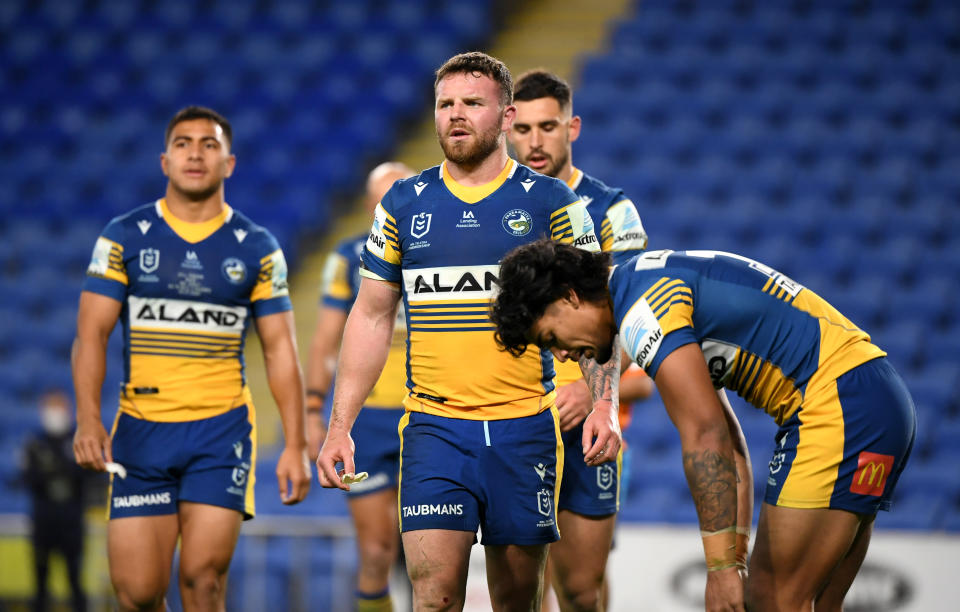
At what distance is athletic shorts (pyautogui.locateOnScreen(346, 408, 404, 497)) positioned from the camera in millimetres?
6684

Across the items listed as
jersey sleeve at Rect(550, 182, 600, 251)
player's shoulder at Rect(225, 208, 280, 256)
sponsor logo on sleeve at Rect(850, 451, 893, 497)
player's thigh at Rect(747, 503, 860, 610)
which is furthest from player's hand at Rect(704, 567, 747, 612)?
player's shoulder at Rect(225, 208, 280, 256)

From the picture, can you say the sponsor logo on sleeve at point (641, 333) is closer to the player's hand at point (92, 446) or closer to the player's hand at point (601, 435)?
the player's hand at point (601, 435)

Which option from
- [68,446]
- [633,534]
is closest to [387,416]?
[633,534]

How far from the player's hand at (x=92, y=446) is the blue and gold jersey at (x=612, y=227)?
7.16 feet

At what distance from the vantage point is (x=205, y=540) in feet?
17.5

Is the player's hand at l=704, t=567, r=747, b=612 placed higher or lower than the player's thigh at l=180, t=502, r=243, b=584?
lower

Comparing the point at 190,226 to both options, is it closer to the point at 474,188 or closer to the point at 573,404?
the point at 474,188

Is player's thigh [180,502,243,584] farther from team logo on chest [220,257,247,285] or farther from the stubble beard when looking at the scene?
the stubble beard

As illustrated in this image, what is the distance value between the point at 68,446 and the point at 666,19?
9101mm

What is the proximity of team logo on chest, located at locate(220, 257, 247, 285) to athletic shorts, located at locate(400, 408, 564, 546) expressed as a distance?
158 centimetres

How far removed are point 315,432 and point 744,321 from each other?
3.67 m

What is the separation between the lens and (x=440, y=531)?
4.30 meters

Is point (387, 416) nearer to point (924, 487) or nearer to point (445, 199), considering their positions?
point (445, 199)

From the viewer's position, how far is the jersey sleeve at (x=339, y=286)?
6992 mm
